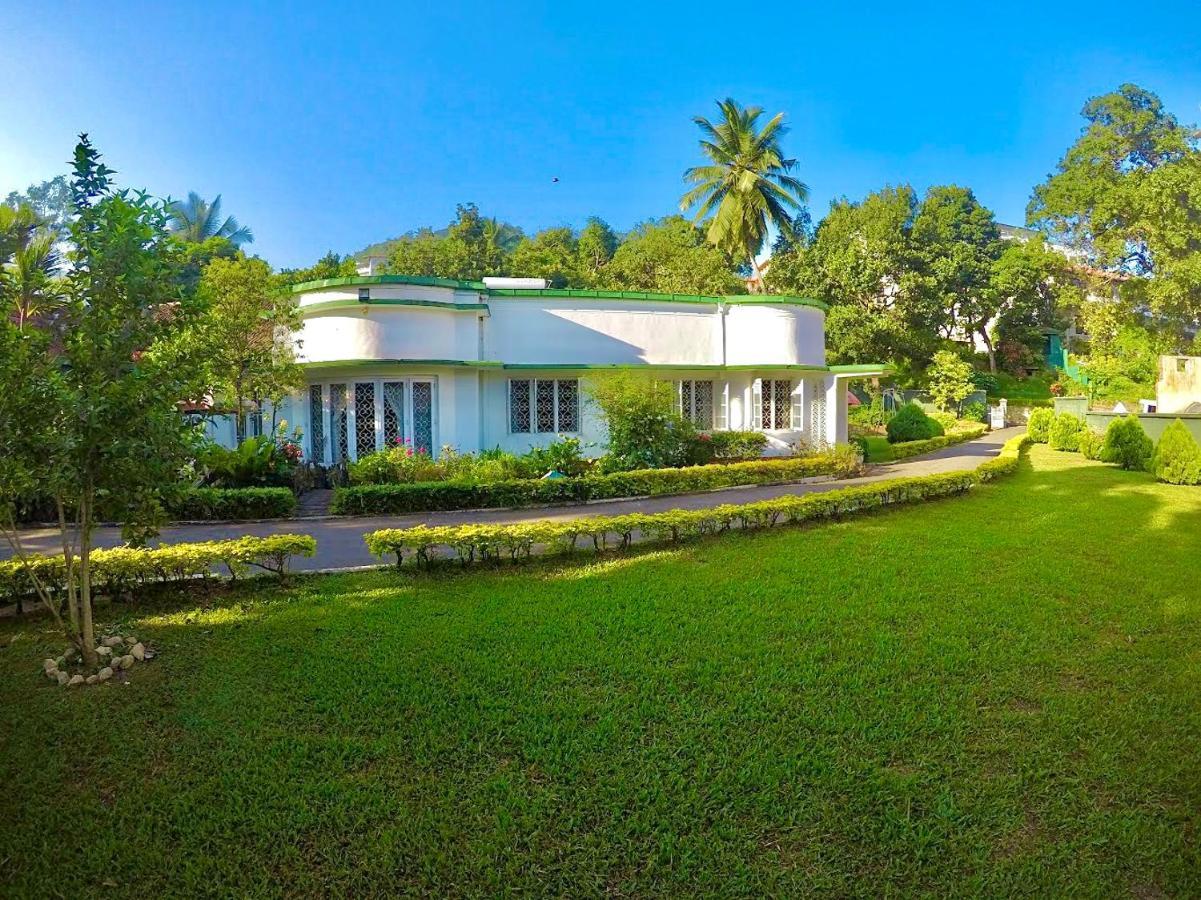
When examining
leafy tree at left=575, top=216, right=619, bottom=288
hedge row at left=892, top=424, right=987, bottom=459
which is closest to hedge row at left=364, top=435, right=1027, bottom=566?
hedge row at left=892, top=424, right=987, bottom=459

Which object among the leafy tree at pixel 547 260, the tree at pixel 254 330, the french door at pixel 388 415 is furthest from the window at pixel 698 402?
the leafy tree at pixel 547 260

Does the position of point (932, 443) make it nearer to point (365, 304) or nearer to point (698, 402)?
point (698, 402)

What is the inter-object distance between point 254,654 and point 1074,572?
800 cm

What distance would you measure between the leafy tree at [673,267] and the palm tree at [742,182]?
4.91 feet

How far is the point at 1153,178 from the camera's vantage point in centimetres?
3216

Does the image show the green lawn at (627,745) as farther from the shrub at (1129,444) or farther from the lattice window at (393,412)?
the shrub at (1129,444)

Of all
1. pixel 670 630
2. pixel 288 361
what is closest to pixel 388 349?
pixel 288 361

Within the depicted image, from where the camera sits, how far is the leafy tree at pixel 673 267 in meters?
34.0

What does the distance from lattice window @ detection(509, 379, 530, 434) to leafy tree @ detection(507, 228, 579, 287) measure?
1437 centimetres

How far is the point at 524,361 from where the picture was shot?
17.3m

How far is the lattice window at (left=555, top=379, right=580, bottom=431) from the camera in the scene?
17.9m

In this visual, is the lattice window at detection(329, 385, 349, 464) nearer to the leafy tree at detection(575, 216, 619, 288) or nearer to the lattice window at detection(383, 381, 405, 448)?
the lattice window at detection(383, 381, 405, 448)

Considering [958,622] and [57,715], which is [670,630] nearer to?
[958,622]

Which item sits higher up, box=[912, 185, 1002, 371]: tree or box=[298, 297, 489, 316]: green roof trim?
box=[912, 185, 1002, 371]: tree
